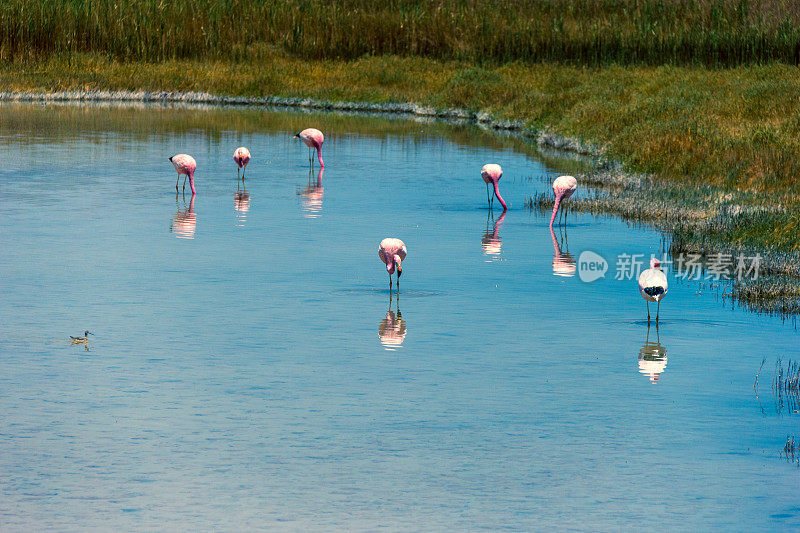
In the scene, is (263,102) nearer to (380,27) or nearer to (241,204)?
(380,27)

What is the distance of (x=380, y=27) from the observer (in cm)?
5450

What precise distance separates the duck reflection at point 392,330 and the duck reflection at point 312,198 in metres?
7.09

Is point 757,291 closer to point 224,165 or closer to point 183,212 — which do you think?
point 183,212

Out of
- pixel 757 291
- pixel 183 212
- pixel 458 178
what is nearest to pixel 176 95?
pixel 458 178

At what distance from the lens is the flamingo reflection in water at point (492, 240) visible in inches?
635

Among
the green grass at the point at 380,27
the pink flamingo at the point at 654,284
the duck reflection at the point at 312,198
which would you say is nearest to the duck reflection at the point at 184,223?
the duck reflection at the point at 312,198

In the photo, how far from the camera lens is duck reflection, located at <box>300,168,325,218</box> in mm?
19609

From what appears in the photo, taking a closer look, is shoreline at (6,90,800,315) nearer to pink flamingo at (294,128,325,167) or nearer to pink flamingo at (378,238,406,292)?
pink flamingo at (378,238,406,292)

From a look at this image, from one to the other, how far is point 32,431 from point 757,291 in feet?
24.9

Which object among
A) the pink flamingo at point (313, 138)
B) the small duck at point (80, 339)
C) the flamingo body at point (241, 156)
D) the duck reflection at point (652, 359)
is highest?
the pink flamingo at point (313, 138)

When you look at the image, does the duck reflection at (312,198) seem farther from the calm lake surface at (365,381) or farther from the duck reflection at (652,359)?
the duck reflection at (652,359)

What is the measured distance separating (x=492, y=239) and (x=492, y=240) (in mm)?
80

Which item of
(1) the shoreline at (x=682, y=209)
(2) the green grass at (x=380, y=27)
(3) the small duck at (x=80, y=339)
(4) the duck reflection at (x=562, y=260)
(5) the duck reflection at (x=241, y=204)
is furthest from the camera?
(2) the green grass at (x=380, y=27)

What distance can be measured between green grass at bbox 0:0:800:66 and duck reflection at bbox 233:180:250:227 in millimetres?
26053
